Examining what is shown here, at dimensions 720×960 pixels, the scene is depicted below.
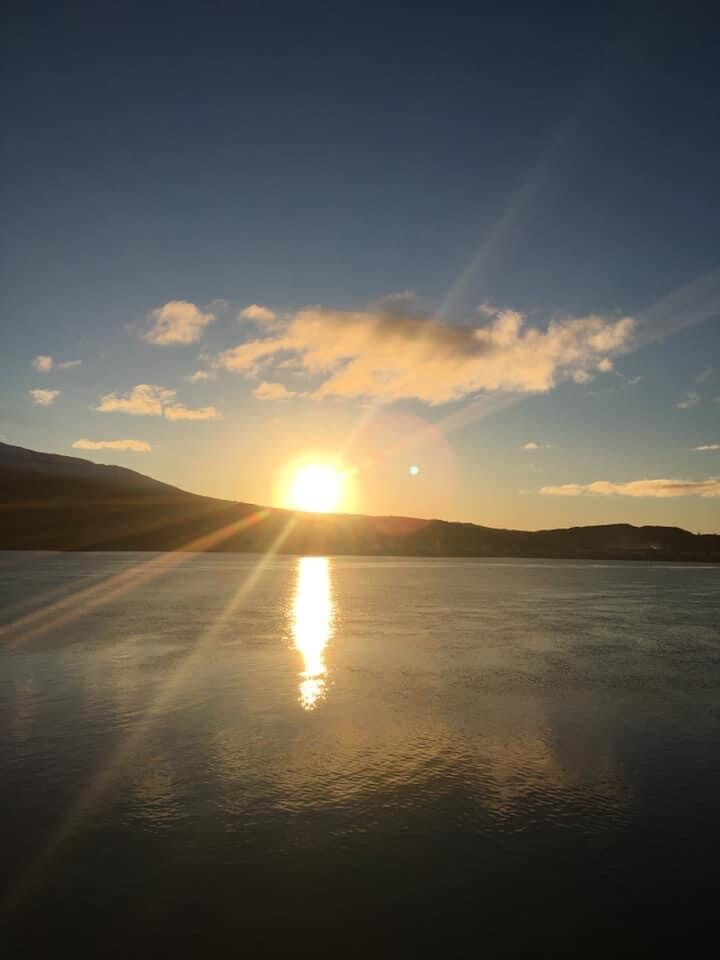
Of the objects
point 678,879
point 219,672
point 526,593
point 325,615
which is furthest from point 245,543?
point 678,879

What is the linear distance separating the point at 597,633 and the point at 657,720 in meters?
15.6

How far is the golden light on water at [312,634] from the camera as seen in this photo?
18.2 metres

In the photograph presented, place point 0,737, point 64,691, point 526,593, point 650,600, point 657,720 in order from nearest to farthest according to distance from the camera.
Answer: point 0,737
point 657,720
point 64,691
point 650,600
point 526,593

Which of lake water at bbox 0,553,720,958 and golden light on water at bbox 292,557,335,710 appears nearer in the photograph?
lake water at bbox 0,553,720,958

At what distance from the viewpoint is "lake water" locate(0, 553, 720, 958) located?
710cm

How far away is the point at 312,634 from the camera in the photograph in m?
29.4

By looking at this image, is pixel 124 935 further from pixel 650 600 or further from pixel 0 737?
pixel 650 600

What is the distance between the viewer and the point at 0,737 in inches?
518

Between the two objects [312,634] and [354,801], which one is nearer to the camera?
[354,801]

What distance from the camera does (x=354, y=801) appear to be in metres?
10.4

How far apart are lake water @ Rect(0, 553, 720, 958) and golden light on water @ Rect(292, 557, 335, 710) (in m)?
0.22

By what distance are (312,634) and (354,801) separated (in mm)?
19267

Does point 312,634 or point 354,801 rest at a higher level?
point 354,801

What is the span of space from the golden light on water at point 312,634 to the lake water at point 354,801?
0.22m
